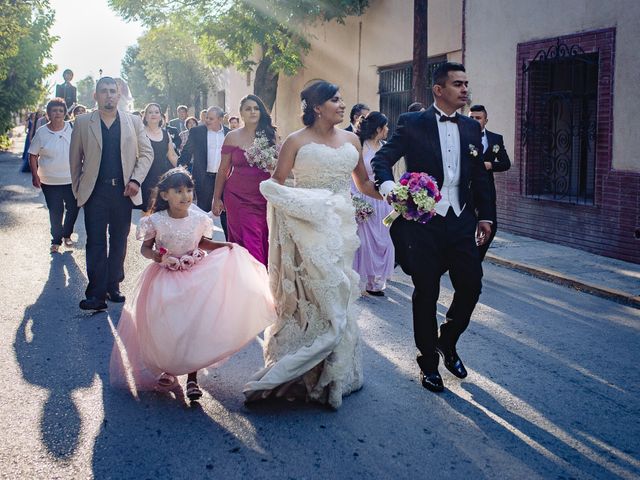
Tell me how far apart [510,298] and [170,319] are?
4629mm

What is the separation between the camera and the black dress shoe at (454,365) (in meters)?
5.61

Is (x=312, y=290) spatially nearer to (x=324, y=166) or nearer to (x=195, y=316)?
(x=195, y=316)

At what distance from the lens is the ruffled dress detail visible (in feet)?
16.5

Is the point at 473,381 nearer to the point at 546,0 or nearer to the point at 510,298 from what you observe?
the point at 510,298

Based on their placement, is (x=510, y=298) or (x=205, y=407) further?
(x=510, y=298)

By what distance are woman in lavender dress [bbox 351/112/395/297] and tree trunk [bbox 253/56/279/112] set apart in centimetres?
1824

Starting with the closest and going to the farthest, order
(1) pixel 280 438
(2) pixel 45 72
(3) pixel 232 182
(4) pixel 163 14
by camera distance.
A: 1. (1) pixel 280 438
2. (3) pixel 232 182
3. (4) pixel 163 14
4. (2) pixel 45 72

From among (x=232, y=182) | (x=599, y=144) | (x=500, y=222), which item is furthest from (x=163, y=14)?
(x=232, y=182)

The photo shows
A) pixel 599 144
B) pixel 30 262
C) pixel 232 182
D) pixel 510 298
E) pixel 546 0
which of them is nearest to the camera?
pixel 232 182

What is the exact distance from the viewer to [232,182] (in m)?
7.84

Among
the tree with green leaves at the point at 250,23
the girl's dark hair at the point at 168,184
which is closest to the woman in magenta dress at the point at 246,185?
the girl's dark hair at the point at 168,184

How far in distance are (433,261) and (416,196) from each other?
579 mm

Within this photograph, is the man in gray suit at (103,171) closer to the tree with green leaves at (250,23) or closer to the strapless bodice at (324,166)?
the strapless bodice at (324,166)

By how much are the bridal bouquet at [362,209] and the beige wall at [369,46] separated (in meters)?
7.93
